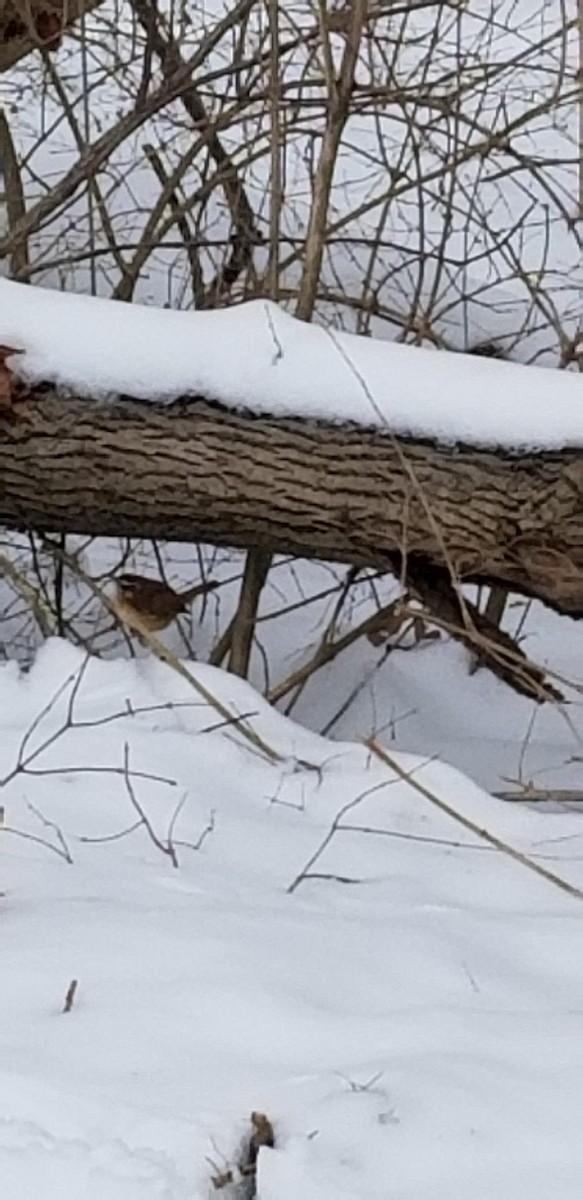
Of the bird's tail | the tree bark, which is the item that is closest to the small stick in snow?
the bird's tail

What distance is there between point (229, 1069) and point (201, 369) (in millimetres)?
1397

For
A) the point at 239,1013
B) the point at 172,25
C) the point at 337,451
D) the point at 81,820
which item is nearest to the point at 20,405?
the point at 337,451

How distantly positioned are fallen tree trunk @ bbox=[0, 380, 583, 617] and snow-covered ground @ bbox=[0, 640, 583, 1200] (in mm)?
365

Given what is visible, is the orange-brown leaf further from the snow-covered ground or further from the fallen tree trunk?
the snow-covered ground

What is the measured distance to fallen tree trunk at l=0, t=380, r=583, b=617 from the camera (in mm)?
2844

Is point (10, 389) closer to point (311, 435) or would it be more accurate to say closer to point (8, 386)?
point (8, 386)

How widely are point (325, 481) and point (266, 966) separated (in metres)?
1.06

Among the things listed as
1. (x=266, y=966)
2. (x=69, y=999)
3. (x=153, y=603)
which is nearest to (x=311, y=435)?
(x=153, y=603)

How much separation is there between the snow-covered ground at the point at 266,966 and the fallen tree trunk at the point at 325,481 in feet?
1.20

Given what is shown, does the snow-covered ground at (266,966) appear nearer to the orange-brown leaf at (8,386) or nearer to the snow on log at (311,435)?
the snow on log at (311,435)

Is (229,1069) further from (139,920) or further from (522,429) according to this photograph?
(522,429)

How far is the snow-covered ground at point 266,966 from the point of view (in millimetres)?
1704

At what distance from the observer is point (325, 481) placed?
9.48 ft

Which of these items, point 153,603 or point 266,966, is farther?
point 153,603
